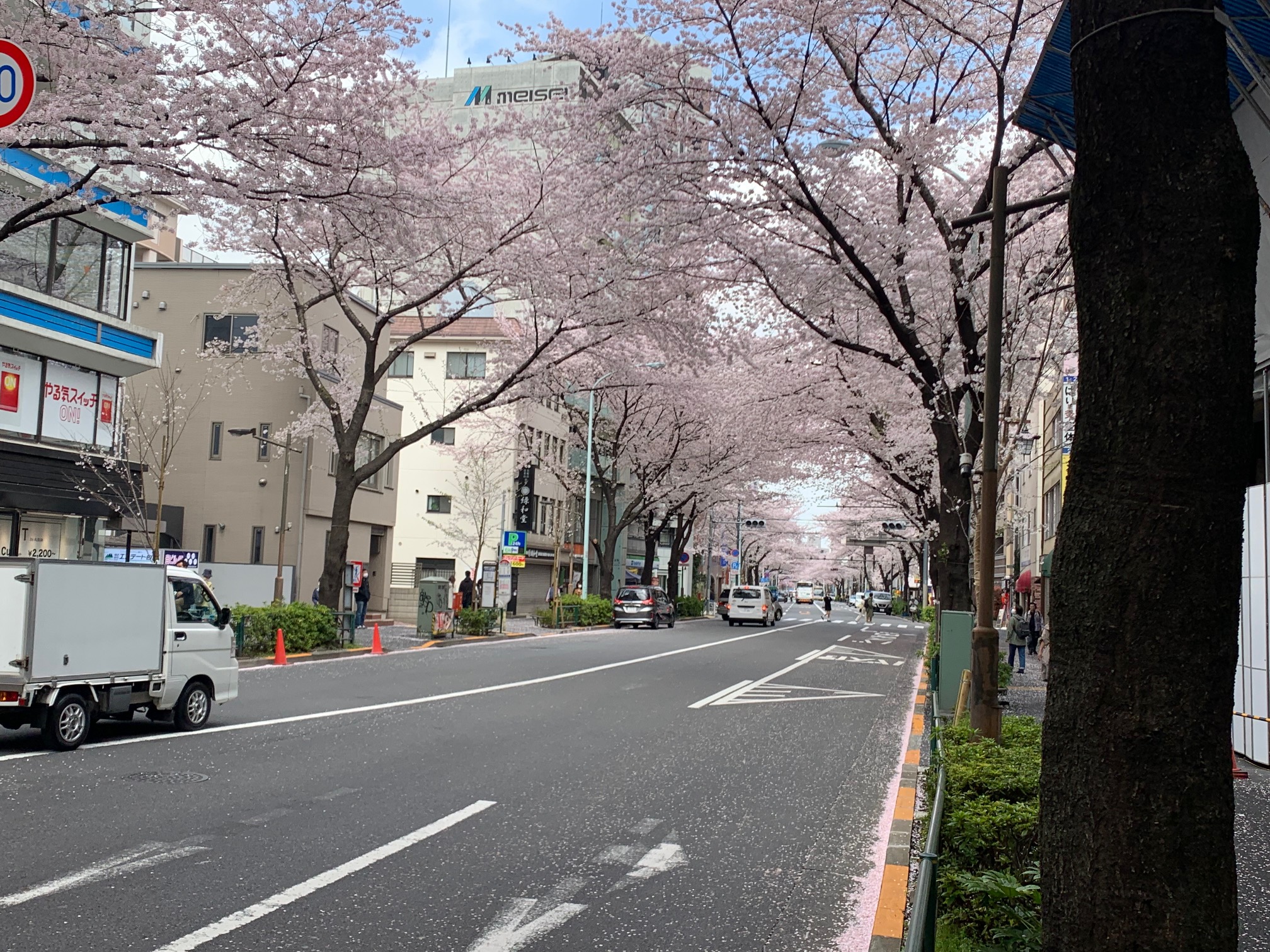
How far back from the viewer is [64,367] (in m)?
26.6

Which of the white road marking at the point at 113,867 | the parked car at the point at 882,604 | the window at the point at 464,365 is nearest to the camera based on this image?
the white road marking at the point at 113,867

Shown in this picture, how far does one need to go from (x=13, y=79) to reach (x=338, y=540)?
62.2 ft

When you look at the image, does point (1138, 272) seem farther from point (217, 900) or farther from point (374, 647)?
point (374, 647)

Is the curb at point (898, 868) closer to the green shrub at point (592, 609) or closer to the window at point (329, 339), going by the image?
the window at point (329, 339)

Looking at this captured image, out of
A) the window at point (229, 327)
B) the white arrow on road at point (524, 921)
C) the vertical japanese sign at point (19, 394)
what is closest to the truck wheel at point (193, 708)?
the white arrow on road at point (524, 921)

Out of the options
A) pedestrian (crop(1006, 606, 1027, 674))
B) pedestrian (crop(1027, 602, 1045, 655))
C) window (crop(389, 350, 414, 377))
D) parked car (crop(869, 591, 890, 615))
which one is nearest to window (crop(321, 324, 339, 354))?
window (crop(389, 350, 414, 377))

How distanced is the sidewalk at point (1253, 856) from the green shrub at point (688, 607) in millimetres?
45544

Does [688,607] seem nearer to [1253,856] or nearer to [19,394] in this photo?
[19,394]

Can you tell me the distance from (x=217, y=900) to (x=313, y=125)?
39.1 feet

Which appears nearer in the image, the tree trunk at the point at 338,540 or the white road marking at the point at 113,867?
the white road marking at the point at 113,867

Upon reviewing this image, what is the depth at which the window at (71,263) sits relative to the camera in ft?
82.6

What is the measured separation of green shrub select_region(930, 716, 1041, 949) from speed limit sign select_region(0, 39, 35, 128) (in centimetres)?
779

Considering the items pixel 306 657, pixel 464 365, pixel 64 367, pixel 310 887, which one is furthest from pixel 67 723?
pixel 464 365

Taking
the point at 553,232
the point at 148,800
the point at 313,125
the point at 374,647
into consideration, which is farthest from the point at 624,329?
the point at 148,800
